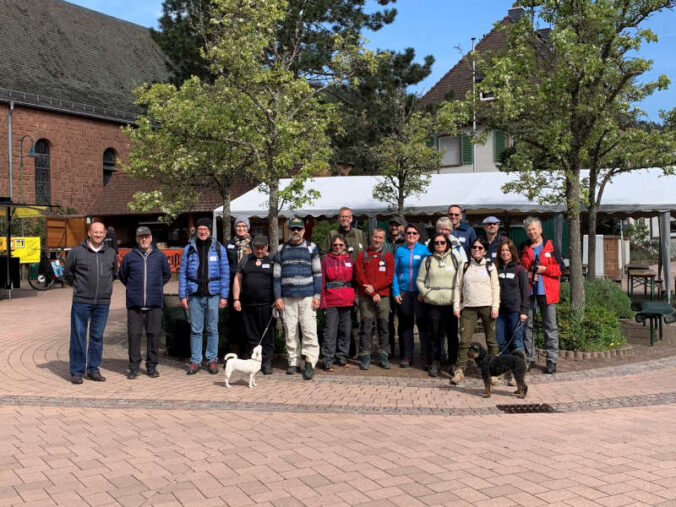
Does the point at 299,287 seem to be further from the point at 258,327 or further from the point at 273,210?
the point at 273,210

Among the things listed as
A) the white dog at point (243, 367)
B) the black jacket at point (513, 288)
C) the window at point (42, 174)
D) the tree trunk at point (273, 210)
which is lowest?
the white dog at point (243, 367)

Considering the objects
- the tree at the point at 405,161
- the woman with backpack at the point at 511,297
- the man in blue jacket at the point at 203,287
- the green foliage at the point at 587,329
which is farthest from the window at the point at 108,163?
the woman with backpack at the point at 511,297

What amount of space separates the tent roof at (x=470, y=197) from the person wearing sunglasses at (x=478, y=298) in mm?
7019

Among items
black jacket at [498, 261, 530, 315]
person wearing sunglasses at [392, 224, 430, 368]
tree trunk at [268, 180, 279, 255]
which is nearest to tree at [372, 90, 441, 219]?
tree trunk at [268, 180, 279, 255]

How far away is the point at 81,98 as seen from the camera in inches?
1527

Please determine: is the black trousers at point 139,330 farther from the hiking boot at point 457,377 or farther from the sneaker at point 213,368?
the hiking boot at point 457,377

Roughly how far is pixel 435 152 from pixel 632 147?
19.6 ft

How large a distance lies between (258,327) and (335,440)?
9.56 feet

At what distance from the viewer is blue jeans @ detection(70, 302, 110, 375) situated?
788 centimetres

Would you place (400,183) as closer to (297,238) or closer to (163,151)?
(163,151)

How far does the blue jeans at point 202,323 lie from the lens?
8312 mm

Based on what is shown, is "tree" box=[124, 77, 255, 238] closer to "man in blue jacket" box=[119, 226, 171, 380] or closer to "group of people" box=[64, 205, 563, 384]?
"man in blue jacket" box=[119, 226, 171, 380]

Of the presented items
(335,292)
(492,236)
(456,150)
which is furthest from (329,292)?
(456,150)

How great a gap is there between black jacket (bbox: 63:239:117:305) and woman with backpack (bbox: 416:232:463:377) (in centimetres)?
355
